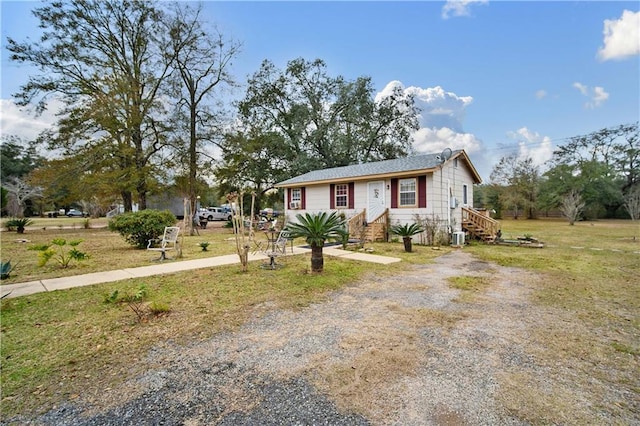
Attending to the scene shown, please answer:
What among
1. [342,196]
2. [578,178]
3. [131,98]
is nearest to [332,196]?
[342,196]

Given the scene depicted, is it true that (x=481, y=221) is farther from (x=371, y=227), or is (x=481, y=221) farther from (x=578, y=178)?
(x=578, y=178)

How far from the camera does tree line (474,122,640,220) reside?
2964 cm

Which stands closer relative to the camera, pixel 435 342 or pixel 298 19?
pixel 435 342

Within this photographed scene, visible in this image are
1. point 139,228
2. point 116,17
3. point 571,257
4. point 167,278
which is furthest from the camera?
point 116,17

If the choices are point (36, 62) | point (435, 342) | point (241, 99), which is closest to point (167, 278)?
point (435, 342)

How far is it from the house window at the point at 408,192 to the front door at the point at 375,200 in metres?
0.93

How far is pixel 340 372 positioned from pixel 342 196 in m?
13.0

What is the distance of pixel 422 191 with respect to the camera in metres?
12.4

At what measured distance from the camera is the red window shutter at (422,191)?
12.3 meters

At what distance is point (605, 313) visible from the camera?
4281 millimetres

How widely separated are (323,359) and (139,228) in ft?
31.5

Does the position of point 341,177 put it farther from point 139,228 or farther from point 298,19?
point 139,228

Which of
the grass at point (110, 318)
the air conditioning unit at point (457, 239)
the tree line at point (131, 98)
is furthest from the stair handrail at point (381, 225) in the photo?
the tree line at point (131, 98)

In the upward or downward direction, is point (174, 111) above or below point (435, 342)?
above
